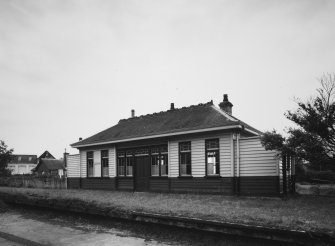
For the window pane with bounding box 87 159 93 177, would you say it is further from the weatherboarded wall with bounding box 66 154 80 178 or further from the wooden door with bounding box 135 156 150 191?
the wooden door with bounding box 135 156 150 191

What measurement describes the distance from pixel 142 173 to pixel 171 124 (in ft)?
11.7

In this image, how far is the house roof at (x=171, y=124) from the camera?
15688 mm

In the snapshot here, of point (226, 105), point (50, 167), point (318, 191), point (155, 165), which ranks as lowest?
point (50, 167)

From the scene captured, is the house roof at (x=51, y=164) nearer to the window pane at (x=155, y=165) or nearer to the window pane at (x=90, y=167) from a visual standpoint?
the window pane at (x=90, y=167)

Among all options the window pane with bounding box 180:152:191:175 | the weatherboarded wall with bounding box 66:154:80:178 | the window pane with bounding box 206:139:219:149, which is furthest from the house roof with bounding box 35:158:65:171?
the window pane with bounding box 206:139:219:149

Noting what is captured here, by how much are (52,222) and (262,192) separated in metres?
9.18

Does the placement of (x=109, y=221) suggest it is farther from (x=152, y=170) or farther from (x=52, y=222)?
(x=152, y=170)

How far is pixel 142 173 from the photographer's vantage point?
18.9m

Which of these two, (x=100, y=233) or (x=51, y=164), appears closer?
(x=100, y=233)

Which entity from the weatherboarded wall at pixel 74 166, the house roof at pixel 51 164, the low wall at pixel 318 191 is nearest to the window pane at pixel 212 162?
the low wall at pixel 318 191

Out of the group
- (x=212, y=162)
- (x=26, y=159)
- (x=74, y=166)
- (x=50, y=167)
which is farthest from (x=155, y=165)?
→ (x=26, y=159)

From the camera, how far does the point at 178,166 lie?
16.9 m

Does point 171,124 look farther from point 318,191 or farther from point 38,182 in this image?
point 38,182

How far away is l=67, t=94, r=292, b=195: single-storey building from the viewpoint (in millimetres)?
14492
